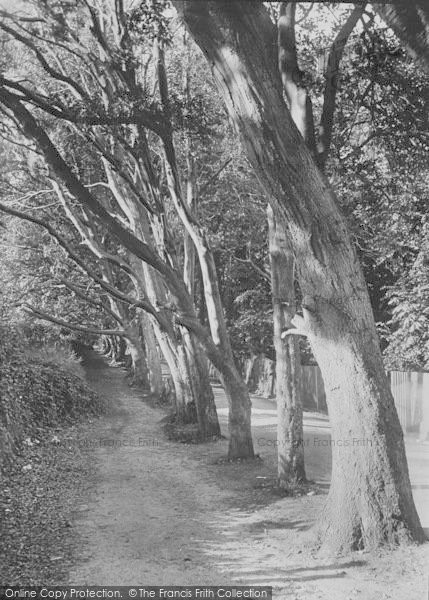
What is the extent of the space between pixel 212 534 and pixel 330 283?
355 centimetres

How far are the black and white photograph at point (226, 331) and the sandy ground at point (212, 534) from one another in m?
0.04

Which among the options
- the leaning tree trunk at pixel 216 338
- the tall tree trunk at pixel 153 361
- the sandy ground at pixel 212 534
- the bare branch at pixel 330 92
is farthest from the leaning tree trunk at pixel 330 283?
the tall tree trunk at pixel 153 361

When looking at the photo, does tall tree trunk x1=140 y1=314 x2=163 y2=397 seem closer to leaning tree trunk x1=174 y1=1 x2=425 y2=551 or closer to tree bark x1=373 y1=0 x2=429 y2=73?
leaning tree trunk x1=174 y1=1 x2=425 y2=551

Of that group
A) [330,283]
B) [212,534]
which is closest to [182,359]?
[212,534]

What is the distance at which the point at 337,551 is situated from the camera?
6715mm

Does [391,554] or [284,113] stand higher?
[284,113]

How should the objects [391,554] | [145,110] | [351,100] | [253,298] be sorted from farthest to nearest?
[253,298] → [145,110] → [351,100] → [391,554]

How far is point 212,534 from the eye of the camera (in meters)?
8.27

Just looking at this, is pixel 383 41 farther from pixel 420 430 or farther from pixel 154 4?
pixel 420 430

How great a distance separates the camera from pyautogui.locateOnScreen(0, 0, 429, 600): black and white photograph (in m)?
6.54

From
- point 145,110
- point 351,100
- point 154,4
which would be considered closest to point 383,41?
point 351,100

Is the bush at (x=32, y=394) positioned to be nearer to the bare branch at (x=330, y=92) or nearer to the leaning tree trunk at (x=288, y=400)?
the leaning tree trunk at (x=288, y=400)

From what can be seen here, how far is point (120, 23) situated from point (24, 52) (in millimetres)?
3211

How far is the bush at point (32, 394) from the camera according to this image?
1244 centimetres
